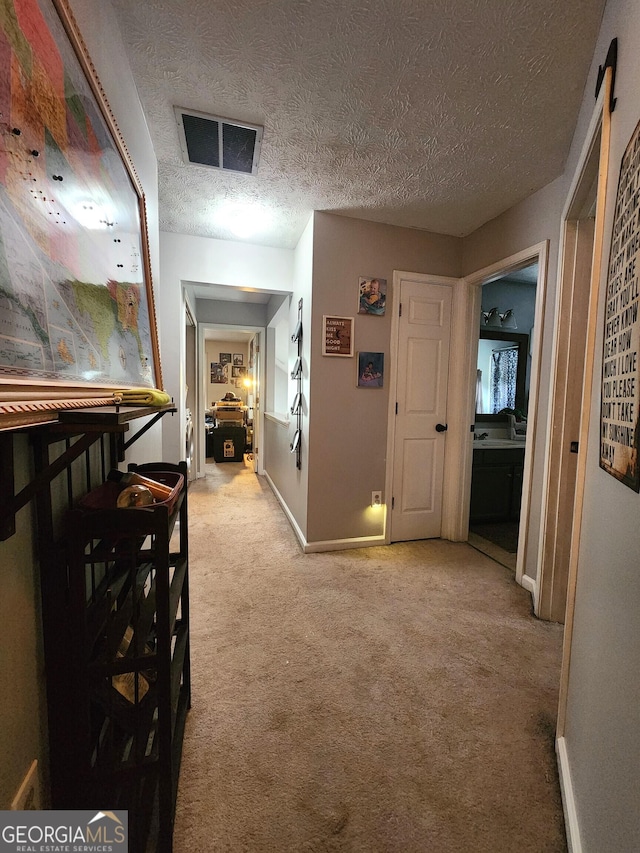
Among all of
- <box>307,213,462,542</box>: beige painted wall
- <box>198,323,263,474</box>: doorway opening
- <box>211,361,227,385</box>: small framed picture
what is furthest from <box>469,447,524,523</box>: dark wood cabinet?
<box>211,361,227,385</box>: small framed picture

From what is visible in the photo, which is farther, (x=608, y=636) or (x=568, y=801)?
(x=568, y=801)

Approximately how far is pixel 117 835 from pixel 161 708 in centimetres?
23

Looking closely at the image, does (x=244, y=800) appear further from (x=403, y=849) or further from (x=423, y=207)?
(x=423, y=207)

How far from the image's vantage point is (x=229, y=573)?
2.31 meters

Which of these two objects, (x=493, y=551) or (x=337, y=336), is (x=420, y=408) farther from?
(x=493, y=551)

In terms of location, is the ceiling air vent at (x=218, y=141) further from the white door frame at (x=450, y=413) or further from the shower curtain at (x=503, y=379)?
the shower curtain at (x=503, y=379)

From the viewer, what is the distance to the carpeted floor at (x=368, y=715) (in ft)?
3.18

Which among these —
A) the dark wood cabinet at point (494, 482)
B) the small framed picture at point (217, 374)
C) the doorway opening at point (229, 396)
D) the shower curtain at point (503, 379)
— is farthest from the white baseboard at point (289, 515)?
the small framed picture at point (217, 374)

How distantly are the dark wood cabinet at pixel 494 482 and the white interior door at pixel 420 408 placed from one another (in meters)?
0.42

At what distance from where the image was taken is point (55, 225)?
2.16 feet

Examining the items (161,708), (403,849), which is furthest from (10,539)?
(403,849)

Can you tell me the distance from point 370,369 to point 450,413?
2.63 feet

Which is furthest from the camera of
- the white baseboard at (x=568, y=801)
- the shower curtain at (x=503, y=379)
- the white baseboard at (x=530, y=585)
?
the shower curtain at (x=503, y=379)

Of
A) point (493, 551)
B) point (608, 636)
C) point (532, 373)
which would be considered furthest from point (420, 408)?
point (608, 636)
